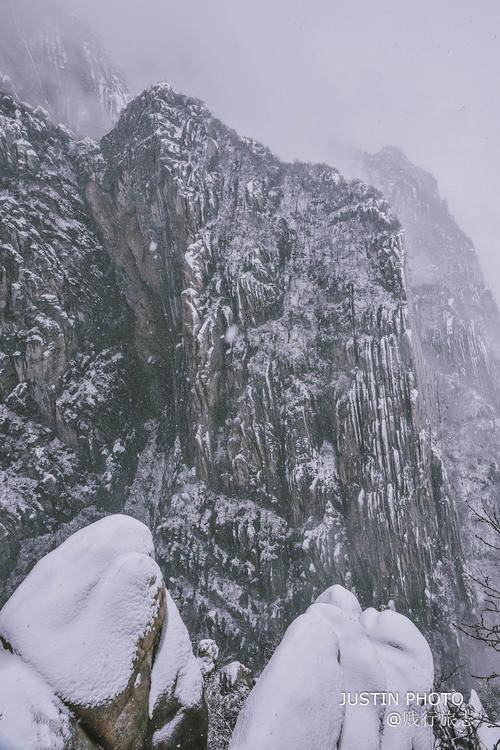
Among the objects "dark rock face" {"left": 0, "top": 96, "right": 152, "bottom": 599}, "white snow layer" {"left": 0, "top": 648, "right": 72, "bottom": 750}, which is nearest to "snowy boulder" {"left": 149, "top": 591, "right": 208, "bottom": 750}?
"white snow layer" {"left": 0, "top": 648, "right": 72, "bottom": 750}

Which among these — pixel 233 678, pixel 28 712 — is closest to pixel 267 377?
pixel 233 678

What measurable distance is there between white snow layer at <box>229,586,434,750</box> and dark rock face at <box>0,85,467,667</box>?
19.6 metres

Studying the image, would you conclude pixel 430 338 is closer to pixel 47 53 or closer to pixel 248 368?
pixel 248 368

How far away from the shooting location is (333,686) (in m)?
6.00

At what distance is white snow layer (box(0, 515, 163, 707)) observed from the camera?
5.10 meters

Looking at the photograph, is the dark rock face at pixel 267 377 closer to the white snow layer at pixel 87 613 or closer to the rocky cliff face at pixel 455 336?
the rocky cliff face at pixel 455 336

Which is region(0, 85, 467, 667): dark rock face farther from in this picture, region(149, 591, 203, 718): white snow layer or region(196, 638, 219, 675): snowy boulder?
region(149, 591, 203, 718): white snow layer

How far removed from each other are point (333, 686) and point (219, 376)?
2550 cm

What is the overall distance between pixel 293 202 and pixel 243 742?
3909 centimetres

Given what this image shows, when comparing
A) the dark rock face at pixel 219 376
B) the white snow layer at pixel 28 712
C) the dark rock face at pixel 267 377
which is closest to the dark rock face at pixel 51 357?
the dark rock face at pixel 219 376

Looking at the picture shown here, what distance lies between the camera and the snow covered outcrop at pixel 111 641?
5.11 m

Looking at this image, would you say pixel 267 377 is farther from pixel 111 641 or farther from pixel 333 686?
pixel 111 641

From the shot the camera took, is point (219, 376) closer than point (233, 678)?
No

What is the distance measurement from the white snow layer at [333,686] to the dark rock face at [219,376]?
19.6m
